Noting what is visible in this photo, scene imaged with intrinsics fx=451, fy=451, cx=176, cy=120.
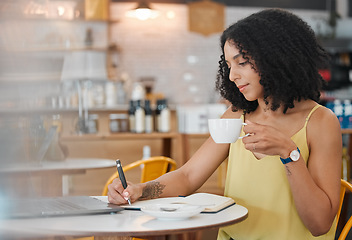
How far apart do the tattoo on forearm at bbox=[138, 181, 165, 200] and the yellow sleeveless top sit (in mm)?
235

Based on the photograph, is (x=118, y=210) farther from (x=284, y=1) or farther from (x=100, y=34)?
(x=284, y=1)

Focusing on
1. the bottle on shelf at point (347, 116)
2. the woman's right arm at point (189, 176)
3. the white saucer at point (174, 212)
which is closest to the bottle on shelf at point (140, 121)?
the bottle on shelf at point (347, 116)

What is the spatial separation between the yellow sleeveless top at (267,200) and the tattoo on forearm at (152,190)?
24 centimetres

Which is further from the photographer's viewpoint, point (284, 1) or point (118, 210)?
point (284, 1)

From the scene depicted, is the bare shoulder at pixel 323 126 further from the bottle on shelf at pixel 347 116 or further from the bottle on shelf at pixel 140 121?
the bottle on shelf at pixel 347 116

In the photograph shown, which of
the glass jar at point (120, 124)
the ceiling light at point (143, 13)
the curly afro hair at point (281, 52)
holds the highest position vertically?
the ceiling light at point (143, 13)

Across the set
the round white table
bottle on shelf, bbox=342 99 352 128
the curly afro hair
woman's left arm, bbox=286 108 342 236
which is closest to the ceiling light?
bottle on shelf, bbox=342 99 352 128

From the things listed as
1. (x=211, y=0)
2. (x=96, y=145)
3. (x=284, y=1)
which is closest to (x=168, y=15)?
(x=211, y=0)

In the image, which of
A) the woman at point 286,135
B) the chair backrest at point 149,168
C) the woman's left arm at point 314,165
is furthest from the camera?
the chair backrest at point 149,168

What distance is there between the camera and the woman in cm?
120

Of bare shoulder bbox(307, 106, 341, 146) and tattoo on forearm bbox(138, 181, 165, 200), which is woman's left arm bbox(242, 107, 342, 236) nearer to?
bare shoulder bbox(307, 106, 341, 146)

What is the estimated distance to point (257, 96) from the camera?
4.28 feet

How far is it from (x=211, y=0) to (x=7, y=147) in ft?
25.3

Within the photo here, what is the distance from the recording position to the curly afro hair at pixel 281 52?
4.09 ft
